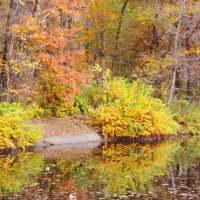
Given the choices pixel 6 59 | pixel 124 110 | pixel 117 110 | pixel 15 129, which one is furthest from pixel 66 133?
pixel 6 59

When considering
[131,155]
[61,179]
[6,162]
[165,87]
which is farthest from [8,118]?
[165,87]

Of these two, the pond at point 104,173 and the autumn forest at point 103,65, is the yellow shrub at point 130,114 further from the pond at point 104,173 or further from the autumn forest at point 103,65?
the pond at point 104,173

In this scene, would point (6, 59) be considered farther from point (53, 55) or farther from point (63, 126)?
point (63, 126)

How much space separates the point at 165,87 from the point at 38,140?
35.8 feet

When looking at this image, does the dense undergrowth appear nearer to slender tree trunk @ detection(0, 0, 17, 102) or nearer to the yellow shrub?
the yellow shrub

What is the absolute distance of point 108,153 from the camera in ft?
70.3

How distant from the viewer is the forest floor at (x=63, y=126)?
2417 cm

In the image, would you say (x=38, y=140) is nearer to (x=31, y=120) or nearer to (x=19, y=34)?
(x=31, y=120)

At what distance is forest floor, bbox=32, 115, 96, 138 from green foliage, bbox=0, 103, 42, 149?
1091 millimetres

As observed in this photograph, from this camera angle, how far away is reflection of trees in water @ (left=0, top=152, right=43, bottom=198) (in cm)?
1464

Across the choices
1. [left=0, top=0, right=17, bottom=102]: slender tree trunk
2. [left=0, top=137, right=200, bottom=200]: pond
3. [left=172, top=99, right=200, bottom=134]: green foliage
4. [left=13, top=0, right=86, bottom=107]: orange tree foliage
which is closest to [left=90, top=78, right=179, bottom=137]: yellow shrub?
[left=172, top=99, right=200, bottom=134]: green foliage

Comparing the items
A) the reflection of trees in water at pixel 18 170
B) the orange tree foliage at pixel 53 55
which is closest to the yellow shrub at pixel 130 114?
the orange tree foliage at pixel 53 55

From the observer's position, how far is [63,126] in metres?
25.0

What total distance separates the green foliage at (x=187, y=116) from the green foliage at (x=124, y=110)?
1.25 meters
